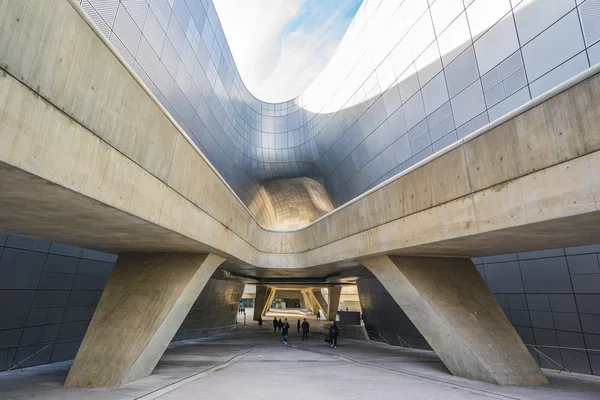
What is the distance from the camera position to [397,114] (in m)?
22.3

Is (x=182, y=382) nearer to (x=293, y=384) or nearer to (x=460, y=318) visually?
(x=293, y=384)

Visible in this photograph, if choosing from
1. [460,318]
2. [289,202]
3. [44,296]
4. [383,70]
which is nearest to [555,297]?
[460,318]

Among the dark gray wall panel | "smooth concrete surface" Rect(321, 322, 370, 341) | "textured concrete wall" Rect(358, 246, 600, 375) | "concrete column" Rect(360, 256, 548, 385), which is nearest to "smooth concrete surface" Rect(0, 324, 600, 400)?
"concrete column" Rect(360, 256, 548, 385)

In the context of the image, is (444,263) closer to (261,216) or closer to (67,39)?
(67,39)

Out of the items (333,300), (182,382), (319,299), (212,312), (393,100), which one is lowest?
(182,382)

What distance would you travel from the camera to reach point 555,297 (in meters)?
13.2

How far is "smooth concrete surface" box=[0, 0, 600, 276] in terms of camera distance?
178 inches

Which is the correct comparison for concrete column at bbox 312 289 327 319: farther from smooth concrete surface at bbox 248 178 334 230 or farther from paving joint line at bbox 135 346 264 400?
paving joint line at bbox 135 346 264 400

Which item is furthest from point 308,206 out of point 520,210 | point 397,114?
point 520,210

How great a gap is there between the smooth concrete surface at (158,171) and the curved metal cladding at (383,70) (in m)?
6.94

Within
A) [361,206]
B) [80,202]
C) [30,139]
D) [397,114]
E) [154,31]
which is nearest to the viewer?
[30,139]

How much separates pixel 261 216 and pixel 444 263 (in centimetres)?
4494

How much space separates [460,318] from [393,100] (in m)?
15.9

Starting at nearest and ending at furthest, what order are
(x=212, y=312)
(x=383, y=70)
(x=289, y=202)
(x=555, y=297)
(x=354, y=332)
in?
(x=555, y=297) < (x=383, y=70) < (x=354, y=332) < (x=212, y=312) < (x=289, y=202)
